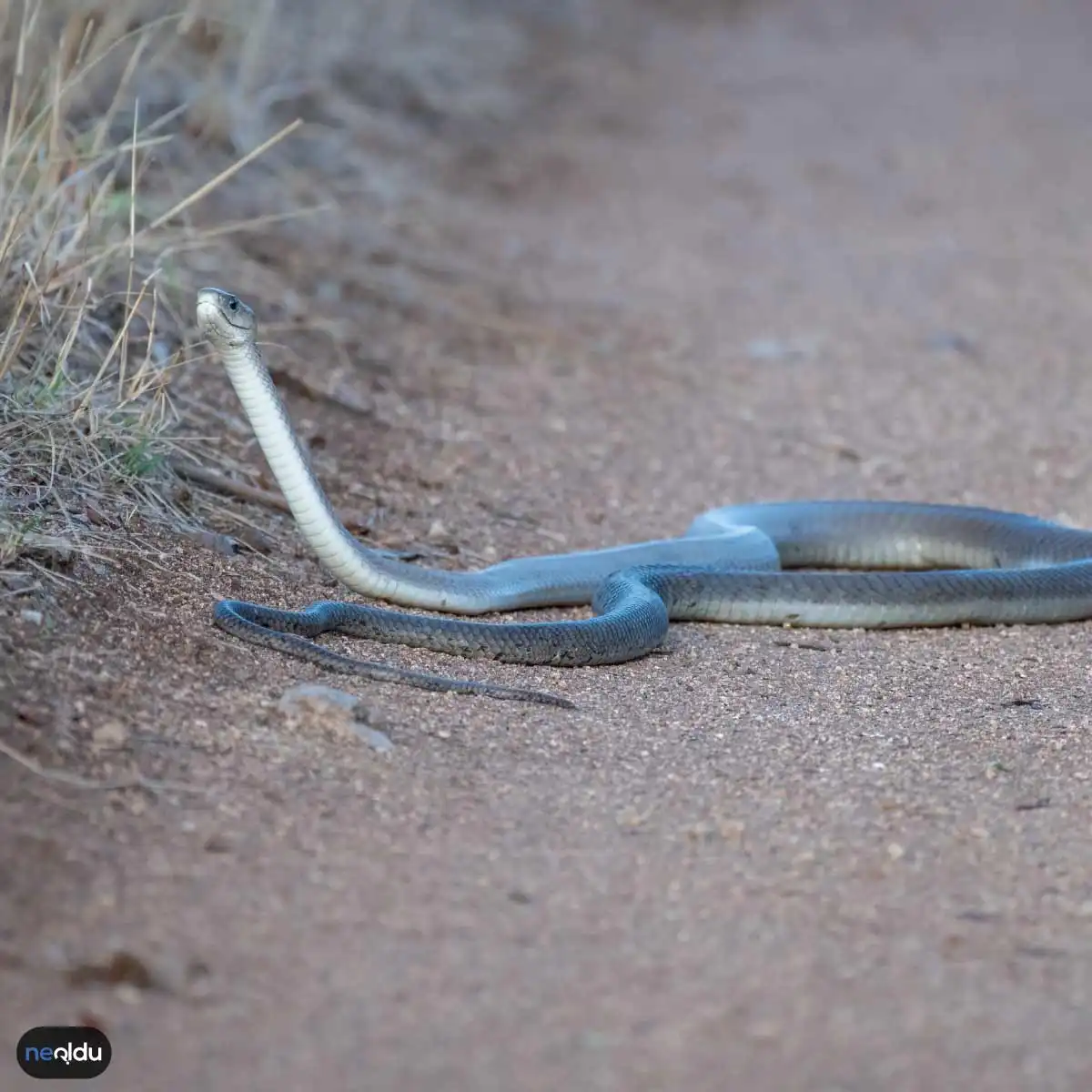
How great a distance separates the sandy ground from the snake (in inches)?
3.2

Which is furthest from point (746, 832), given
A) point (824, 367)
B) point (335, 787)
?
point (824, 367)

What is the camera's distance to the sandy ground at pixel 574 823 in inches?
97.1

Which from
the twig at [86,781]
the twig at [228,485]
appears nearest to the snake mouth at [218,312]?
the twig at [228,485]

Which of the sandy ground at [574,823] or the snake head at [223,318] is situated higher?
the snake head at [223,318]

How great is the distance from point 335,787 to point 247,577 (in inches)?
47.6

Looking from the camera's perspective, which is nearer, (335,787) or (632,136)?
(335,787)

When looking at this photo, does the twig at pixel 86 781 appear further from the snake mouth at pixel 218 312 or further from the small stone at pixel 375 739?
the snake mouth at pixel 218 312

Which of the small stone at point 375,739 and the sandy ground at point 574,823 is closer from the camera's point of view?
the sandy ground at point 574,823

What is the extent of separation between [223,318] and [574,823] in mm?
1438

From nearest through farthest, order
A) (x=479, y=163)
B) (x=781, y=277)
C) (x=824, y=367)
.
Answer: (x=824, y=367)
(x=781, y=277)
(x=479, y=163)

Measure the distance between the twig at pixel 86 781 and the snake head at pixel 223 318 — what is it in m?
1.18

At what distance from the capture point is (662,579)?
468cm

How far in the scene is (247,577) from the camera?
13.9 ft

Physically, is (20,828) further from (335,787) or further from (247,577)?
(247,577)
